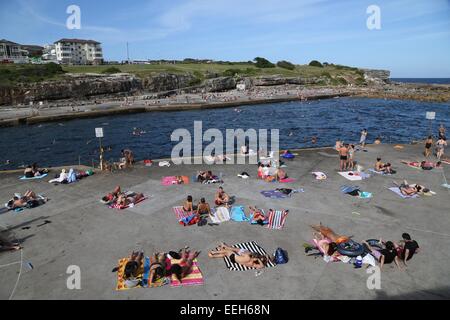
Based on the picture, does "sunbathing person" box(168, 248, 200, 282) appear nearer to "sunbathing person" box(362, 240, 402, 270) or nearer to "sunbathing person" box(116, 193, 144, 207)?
"sunbathing person" box(116, 193, 144, 207)

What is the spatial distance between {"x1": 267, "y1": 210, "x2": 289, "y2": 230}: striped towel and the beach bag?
6.69 feet

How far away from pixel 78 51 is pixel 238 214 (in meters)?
151

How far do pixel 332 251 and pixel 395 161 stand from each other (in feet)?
42.8

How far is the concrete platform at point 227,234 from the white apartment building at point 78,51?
13638 cm

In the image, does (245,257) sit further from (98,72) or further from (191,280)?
(98,72)

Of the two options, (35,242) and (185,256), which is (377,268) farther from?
(35,242)

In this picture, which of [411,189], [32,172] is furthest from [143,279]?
[32,172]

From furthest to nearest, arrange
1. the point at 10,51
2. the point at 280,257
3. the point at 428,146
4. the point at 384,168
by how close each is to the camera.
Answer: the point at 10,51 → the point at 428,146 → the point at 384,168 → the point at 280,257

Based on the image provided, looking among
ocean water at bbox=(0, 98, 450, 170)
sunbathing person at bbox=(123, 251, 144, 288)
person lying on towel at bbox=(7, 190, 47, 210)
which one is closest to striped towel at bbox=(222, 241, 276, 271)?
sunbathing person at bbox=(123, 251, 144, 288)

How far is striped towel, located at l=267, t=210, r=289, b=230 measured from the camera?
11.9 m

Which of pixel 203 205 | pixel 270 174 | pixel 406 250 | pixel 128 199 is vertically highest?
pixel 270 174

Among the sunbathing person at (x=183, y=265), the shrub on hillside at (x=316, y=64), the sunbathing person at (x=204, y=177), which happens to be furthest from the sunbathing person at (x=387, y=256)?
the shrub on hillside at (x=316, y=64)

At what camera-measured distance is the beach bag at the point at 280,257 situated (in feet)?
31.4

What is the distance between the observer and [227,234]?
11.5 m
